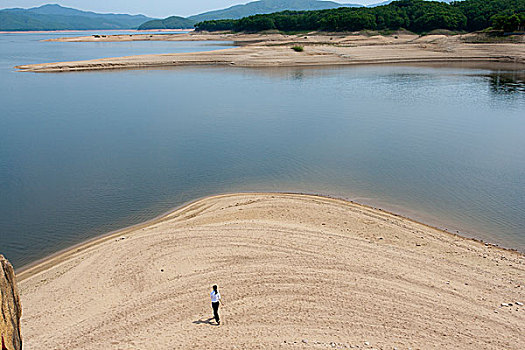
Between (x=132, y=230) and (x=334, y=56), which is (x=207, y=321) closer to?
(x=132, y=230)

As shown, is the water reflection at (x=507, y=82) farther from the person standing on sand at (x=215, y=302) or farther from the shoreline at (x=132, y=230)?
the person standing on sand at (x=215, y=302)

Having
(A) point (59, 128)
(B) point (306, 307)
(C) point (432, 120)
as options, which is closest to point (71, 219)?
(B) point (306, 307)

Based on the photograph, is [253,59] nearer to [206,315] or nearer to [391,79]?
[391,79]

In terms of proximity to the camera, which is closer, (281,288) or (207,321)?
(207,321)

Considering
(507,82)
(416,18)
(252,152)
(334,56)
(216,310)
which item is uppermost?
(416,18)

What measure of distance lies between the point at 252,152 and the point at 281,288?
13731 millimetres

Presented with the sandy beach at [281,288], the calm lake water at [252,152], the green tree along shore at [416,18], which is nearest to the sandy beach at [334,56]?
the green tree along shore at [416,18]

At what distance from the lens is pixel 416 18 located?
101875mm

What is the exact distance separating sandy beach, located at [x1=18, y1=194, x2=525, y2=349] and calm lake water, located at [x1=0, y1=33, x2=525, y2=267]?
2492 mm

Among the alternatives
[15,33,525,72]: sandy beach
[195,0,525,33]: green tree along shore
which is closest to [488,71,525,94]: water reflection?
[15,33,525,72]: sandy beach

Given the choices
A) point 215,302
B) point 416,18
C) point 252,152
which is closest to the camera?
point 215,302

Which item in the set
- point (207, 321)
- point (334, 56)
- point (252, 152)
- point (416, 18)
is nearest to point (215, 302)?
point (207, 321)

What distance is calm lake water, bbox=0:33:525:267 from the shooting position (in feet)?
52.5

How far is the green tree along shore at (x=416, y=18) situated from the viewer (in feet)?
297
